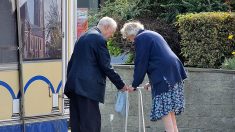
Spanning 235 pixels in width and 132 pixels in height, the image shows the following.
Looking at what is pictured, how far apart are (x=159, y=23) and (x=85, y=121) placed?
3.91 m

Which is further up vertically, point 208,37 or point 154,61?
point 208,37

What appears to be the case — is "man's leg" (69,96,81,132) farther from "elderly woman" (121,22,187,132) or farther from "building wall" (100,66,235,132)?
"building wall" (100,66,235,132)

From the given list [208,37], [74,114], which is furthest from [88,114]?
[208,37]

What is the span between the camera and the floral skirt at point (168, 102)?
703cm

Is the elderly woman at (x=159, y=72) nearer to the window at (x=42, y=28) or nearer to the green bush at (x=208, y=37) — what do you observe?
the window at (x=42, y=28)

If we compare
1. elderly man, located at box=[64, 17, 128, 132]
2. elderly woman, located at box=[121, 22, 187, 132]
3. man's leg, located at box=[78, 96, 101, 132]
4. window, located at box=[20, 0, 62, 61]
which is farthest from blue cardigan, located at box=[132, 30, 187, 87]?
window, located at box=[20, 0, 62, 61]

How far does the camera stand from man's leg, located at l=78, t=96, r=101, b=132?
6.86 meters

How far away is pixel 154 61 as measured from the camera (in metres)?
7.04

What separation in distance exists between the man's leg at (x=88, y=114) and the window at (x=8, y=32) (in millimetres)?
975

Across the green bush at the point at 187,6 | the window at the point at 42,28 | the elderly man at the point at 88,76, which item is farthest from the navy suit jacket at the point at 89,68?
the green bush at the point at 187,6

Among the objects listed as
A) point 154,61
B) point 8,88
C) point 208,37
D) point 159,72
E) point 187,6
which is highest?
point 187,6

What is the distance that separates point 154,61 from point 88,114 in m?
1.01

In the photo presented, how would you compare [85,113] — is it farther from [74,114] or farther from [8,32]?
[8,32]

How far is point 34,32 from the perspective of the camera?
21.8 feet
